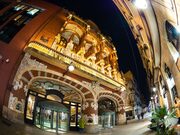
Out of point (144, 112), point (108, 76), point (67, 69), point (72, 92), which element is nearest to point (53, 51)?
point (67, 69)

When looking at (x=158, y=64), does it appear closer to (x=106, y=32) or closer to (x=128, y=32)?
(x=128, y=32)

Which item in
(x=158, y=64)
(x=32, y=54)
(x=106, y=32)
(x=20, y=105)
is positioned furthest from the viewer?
(x=158, y=64)

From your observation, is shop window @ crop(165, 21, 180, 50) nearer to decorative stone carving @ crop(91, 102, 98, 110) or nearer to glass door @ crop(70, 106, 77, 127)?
decorative stone carving @ crop(91, 102, 98, 110)

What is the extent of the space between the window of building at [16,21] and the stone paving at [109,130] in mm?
1315

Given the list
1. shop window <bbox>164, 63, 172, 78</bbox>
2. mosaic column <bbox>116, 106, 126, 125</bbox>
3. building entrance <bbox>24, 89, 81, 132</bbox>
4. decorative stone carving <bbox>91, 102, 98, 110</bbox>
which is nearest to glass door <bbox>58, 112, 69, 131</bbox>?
building entrance <bbox>24, 89, 81, 132</bbox>

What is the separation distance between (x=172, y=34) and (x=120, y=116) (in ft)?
7.21

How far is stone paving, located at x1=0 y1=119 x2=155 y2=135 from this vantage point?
287 centimetres

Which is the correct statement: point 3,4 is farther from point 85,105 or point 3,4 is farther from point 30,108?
point 85,105

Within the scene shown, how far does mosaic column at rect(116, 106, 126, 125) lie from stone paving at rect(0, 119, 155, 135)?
0.28ft

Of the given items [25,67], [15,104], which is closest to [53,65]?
[25,67]

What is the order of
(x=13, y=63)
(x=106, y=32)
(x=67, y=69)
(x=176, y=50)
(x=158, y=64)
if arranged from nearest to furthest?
(x=13, y=63)
(x=67, y=69)
(x=106, y=32)
(x=176, y=50)
(x=158, y=64)

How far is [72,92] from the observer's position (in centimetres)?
408

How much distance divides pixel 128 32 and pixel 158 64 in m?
1.77

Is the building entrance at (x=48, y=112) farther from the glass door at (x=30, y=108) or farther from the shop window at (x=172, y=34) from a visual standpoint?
the shop window at (x=172, y=34)
